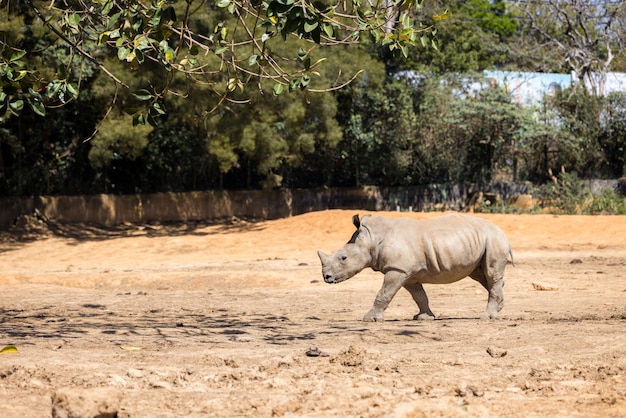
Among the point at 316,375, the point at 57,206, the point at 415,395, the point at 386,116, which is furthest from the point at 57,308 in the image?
the point at 386,116

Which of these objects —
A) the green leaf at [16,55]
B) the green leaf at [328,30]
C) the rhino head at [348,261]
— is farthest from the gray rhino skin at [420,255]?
the green leaf at [16,55]

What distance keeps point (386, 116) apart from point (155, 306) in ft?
59.7

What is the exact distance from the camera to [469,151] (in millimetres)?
30828

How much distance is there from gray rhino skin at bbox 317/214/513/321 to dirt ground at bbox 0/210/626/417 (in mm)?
445

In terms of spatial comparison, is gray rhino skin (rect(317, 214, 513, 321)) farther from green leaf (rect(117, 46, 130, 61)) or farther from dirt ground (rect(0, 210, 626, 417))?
green leaf (rect(117, 46, 130, 61))

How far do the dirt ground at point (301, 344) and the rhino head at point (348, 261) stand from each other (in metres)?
0.57

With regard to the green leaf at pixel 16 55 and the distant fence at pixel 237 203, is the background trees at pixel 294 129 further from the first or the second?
the green leaf at pixel 16 55

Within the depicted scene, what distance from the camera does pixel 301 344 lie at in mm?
8836

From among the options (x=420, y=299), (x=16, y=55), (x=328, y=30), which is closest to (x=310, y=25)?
(x=328, y=30)

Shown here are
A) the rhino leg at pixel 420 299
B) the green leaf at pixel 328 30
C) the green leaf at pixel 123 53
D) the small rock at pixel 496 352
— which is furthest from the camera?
the rhino leg at pixel 420 299

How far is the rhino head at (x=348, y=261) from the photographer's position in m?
10.7

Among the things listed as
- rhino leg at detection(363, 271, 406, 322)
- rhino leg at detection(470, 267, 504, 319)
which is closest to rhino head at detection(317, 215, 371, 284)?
rhino leg at detection(363, 271, 406, 322)

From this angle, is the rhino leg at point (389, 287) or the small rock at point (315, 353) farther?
the rhino leg at point (389, 287)

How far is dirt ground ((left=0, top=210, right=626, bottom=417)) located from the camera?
20.9ft
